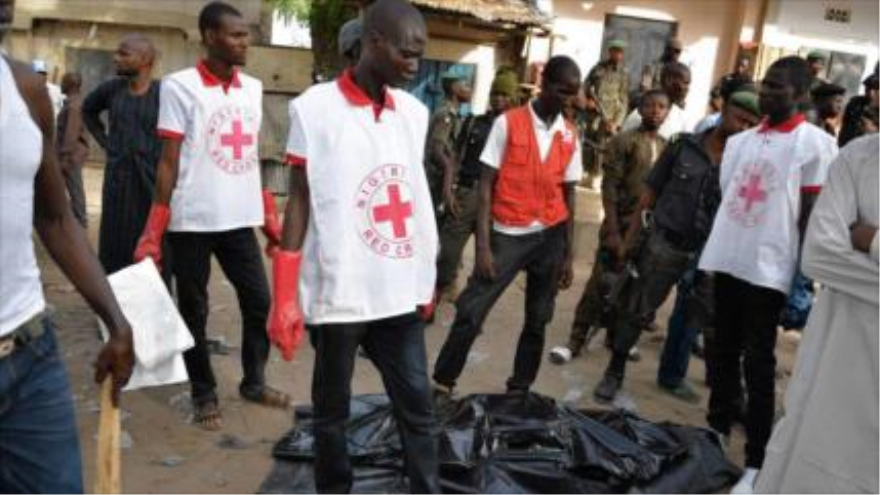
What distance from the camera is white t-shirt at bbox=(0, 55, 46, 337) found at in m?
1.81

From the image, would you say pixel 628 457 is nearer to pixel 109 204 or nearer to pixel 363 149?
pixel 363 149

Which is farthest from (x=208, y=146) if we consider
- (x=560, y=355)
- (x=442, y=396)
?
(x=560, y=355)

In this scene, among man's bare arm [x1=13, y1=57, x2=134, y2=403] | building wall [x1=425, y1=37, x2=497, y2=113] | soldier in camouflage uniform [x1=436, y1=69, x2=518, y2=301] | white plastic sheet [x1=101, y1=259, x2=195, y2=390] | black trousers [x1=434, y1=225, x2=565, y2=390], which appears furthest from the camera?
building wall [x1=425, y1=37, x2=497, y2=113]

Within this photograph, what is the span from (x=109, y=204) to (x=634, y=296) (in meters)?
3.21

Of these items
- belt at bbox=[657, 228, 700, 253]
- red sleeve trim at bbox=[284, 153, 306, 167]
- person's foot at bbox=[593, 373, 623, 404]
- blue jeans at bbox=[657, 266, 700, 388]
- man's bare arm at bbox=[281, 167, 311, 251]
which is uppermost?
red sleeve trim at bbox=[284, 153, 306, 167]

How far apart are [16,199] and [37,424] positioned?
537mm

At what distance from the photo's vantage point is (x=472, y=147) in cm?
639

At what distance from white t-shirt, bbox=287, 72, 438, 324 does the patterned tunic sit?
240cm

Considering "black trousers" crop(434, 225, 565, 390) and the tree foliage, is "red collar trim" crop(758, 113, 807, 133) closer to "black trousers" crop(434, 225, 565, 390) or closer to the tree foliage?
"black trousers" crop(434, 225, 565, 390)

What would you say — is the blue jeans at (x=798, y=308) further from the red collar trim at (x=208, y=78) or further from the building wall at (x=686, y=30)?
the building wall at (x=686, y=30)

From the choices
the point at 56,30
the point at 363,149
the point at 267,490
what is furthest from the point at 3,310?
the point at 56,30

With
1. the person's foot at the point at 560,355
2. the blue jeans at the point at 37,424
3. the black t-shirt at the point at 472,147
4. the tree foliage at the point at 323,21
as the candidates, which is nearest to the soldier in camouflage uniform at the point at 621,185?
the person's foot at the point at 560,355

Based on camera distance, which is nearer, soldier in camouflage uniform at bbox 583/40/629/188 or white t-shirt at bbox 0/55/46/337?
white t-shirt at bbox 0/55/46/337

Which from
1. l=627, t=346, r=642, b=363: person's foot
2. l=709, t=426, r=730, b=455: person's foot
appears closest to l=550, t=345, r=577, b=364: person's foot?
l=627, t=346, r=642, b=363: person's foot
